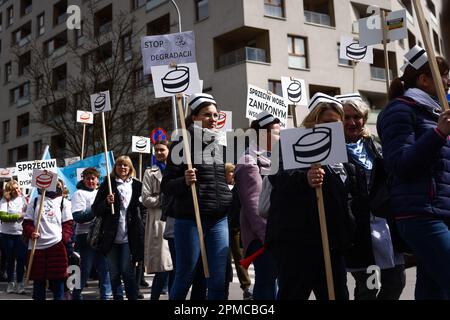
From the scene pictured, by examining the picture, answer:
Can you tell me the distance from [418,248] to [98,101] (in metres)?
6.84

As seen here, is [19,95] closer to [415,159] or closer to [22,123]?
[22,123]

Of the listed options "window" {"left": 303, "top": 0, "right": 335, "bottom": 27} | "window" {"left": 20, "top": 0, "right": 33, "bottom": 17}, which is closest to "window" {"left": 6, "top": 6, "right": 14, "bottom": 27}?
"window" {"left": 20, "top": 0, "right": 33, "bottom": 17}

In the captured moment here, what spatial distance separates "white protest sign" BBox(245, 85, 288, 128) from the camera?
7281mm

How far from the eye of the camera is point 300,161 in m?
3.21

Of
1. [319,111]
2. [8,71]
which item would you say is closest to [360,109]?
[319,111]

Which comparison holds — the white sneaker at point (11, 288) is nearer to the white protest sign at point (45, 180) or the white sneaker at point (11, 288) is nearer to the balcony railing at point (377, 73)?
the white protest sign at point (45, 180)

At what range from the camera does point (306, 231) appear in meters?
3.15

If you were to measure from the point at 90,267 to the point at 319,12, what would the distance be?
73.6 feet

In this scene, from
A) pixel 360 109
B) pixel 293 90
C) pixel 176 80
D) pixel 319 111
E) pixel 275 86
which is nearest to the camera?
pixel 319 111

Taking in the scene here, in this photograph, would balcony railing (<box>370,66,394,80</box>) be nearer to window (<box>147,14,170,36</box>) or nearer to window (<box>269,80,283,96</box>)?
window (<box>269,80,283,96</box>)

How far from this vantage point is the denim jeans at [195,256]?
4117mm

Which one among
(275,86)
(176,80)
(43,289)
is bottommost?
(43,289)

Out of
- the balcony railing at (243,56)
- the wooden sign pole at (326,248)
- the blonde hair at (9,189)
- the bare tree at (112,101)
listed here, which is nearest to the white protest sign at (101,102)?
the blonde hair at (9,189)

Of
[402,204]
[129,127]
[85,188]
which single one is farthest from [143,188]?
[129,127]
